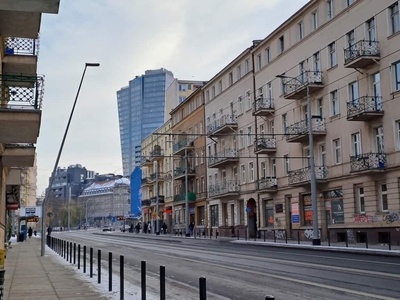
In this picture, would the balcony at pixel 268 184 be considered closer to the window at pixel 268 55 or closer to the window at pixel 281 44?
the window at pixel 268 55

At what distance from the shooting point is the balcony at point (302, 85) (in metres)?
39.1

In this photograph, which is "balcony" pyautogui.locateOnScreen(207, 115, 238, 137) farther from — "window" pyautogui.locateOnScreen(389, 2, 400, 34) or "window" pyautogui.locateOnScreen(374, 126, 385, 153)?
"window" pyautogui.locateOnScreen(389, 2, 400, 34)

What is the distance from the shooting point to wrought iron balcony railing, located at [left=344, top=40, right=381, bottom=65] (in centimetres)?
3294

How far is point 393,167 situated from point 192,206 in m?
41.2

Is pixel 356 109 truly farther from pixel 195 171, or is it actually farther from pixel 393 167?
pixel 195 171

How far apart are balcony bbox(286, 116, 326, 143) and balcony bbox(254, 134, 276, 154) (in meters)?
4.80

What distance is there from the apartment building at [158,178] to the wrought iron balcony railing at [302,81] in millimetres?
34528

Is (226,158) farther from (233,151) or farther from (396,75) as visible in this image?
(396,75)

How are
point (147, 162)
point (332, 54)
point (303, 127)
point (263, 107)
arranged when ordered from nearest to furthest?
1. point (332, 54)
2. point (303, 127)
3. point (263, 107)
4. point (147, 162)

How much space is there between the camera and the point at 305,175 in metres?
39.5

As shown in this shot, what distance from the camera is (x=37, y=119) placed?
12.9 meters

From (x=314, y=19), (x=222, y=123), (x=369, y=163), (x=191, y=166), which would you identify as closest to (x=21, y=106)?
(x=369, y=163)

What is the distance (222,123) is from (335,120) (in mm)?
21212

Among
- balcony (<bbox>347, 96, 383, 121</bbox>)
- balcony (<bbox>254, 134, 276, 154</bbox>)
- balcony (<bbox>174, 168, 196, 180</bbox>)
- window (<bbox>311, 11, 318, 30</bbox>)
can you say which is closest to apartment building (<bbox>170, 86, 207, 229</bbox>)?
balcony (<bbox>174, 168, 196, 180</bbox>)
